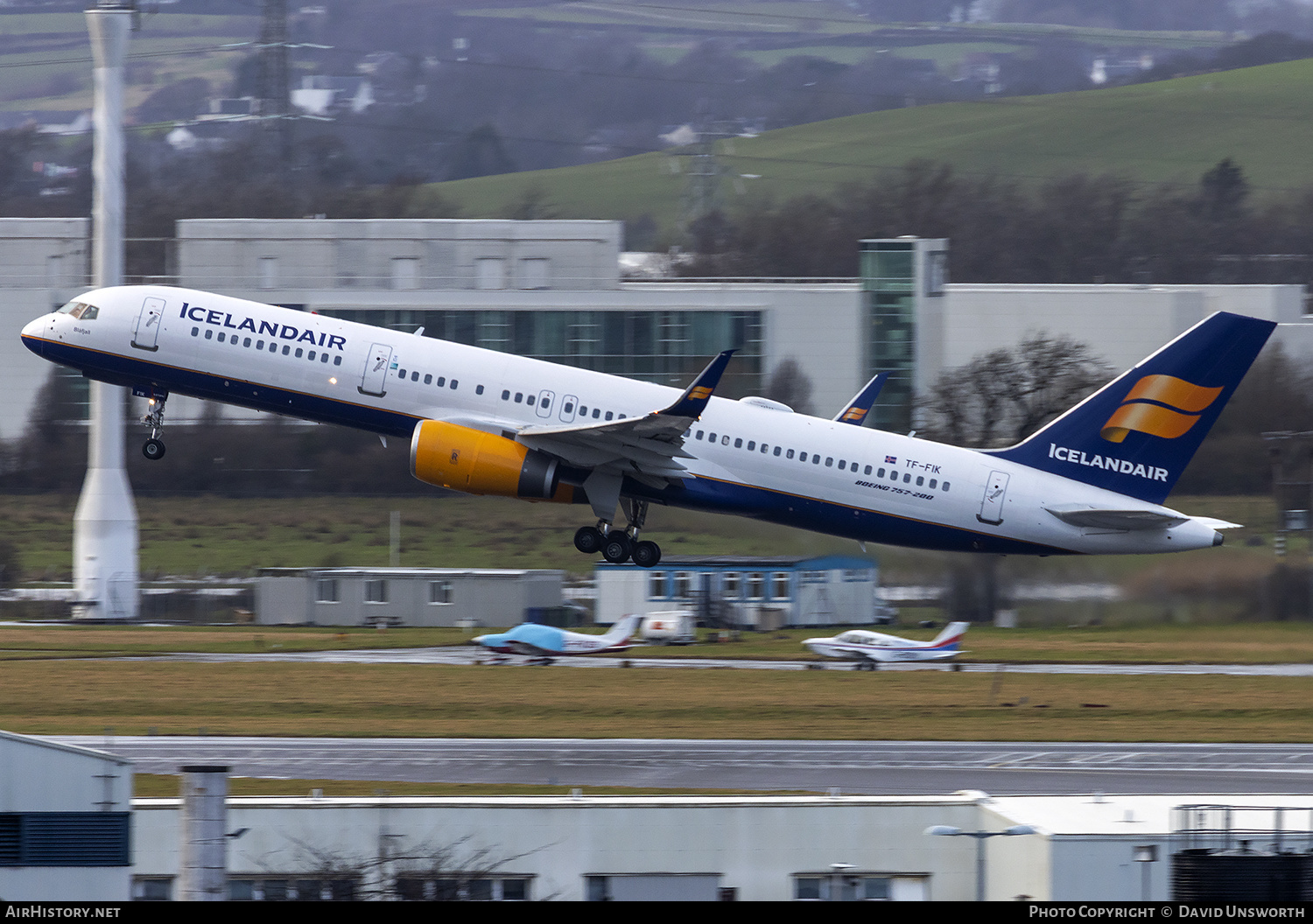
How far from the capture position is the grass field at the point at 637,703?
39188 mm

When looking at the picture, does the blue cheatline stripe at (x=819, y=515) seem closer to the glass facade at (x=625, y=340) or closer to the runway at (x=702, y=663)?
the runway at (x=702, y=663)

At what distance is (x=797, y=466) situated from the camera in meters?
42.1

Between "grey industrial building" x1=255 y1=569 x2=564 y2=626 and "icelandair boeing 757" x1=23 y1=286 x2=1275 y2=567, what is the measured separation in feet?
68.1

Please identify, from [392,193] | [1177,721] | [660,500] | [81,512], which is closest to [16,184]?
[392,193]

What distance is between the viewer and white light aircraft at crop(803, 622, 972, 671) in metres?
50.6

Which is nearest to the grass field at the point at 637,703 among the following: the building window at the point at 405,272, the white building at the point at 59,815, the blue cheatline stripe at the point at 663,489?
the blue cheatline stripe at the point at 663,489

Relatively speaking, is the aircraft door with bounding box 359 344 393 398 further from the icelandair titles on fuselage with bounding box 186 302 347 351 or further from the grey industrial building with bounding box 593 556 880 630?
the grey industrial building with bounding box 593 556 880 630

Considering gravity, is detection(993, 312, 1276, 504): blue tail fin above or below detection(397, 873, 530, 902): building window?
above

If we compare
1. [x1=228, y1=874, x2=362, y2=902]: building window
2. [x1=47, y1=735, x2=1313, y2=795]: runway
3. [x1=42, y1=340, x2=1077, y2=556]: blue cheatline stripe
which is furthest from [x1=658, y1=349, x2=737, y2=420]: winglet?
[x1=228, y1=874, x2=362, y2=902]: building window

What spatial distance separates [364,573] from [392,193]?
63.3m

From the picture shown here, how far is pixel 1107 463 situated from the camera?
43.5m

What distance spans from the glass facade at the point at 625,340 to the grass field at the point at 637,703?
113 ft

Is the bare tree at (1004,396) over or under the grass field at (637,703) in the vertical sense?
over
